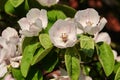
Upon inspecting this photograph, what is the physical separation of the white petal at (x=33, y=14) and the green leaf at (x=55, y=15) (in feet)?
0.16

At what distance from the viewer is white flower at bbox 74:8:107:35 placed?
1.47 metres

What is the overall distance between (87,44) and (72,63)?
0.07 metres

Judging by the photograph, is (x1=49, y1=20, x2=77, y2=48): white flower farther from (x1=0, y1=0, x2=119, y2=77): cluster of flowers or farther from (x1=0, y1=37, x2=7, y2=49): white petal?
(x1=0, y1=37, x2=7, y2=49): white petal

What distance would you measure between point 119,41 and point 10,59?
1430 mm

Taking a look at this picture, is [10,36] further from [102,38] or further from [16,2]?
[102,38]

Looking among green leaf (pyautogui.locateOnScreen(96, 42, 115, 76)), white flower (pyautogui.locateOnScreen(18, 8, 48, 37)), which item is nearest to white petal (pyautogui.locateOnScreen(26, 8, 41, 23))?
white flower (pyautogui.locateOnScreen(18, 8, 48, 37))

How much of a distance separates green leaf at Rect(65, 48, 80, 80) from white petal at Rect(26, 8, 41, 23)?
16cm

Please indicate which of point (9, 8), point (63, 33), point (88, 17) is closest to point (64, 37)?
point (63, 33)

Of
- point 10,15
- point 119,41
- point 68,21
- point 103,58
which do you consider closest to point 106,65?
point 103,58

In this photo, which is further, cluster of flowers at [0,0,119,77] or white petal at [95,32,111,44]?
white petal at [95,32,111,44]

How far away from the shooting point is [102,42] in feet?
5.01

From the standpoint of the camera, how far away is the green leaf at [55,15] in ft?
5.09

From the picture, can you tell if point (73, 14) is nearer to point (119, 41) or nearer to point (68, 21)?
point (68, 21)

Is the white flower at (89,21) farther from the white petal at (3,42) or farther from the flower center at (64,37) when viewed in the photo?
the white petal at (3,42)
